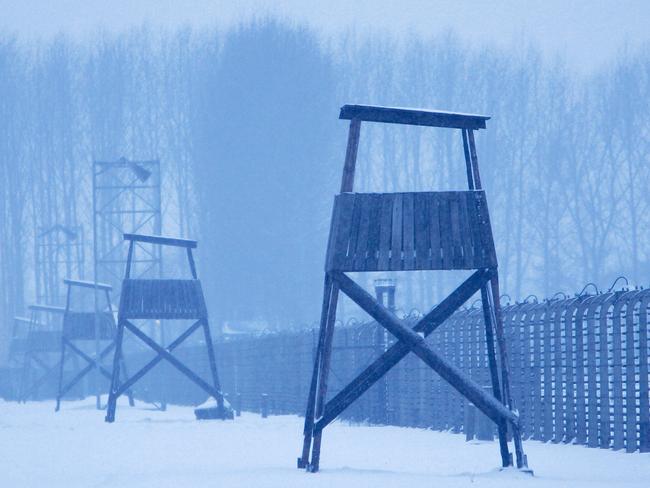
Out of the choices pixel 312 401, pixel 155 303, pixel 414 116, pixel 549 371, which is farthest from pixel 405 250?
pixel 155 303

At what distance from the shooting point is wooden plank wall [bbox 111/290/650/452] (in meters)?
15.3

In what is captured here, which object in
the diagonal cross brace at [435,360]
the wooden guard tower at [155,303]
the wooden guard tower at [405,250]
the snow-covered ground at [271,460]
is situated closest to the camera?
the snow-covered ground at [271,460]

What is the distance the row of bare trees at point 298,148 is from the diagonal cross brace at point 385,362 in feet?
164

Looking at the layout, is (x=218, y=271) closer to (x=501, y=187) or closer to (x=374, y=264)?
(x=501, y=187)

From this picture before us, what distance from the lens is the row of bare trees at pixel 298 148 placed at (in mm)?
64875

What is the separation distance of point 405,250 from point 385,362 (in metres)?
1.04

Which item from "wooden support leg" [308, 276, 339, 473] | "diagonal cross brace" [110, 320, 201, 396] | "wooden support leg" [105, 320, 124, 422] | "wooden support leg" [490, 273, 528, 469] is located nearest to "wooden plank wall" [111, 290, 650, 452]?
"wooden support leg" [490, 273, 528, 469]

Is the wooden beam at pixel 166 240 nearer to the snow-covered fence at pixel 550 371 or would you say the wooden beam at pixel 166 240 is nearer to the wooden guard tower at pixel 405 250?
the snow-covered fence at pixel 550 371

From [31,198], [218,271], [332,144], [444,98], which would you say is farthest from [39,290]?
[444,98]

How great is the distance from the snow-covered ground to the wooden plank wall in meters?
0.36

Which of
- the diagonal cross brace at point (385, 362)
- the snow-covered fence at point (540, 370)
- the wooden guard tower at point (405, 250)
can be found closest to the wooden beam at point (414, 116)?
the wooden guard tower at point (405, 250)

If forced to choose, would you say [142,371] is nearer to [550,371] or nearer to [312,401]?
[550,371]

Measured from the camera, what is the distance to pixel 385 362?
43.5 feet

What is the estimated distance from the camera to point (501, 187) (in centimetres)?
6806
